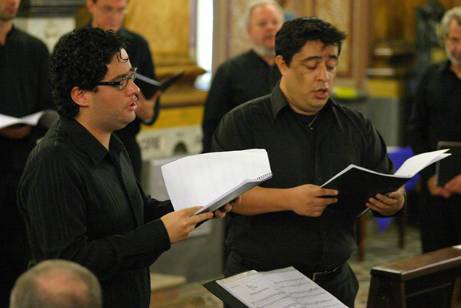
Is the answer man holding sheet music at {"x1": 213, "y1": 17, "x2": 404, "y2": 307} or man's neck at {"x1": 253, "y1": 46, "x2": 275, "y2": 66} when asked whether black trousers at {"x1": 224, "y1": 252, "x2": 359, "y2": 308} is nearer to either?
man holding sheet music at {"x1": 213, "y1": 17, "x2": 404, "y2": 307}

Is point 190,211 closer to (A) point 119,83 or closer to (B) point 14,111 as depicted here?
(A) point 119,83

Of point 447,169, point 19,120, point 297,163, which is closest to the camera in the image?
point 297,163

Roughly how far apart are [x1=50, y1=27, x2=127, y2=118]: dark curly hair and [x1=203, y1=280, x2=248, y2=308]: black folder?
2.21ft

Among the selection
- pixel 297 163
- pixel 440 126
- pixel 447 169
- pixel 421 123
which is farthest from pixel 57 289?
pixel 421 123

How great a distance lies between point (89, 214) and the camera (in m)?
2.71

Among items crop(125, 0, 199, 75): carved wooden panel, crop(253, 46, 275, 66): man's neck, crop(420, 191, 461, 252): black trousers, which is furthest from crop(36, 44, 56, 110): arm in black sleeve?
crop(420, 191, 461, 252): black trousers

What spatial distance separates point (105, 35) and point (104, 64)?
10 cm

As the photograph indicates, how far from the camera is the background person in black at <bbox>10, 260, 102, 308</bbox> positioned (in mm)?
1939

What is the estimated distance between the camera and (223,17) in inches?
286

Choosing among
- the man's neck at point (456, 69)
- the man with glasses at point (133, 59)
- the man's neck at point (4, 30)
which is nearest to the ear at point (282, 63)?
the man with glasses at point (133, 59)

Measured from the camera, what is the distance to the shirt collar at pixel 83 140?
2.77 meters

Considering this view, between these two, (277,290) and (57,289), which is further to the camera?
(277,290)

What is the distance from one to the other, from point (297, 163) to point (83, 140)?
891mm

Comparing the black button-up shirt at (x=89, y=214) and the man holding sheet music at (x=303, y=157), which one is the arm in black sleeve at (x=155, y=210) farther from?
the man holding sheet music at (x=303, y=157)
